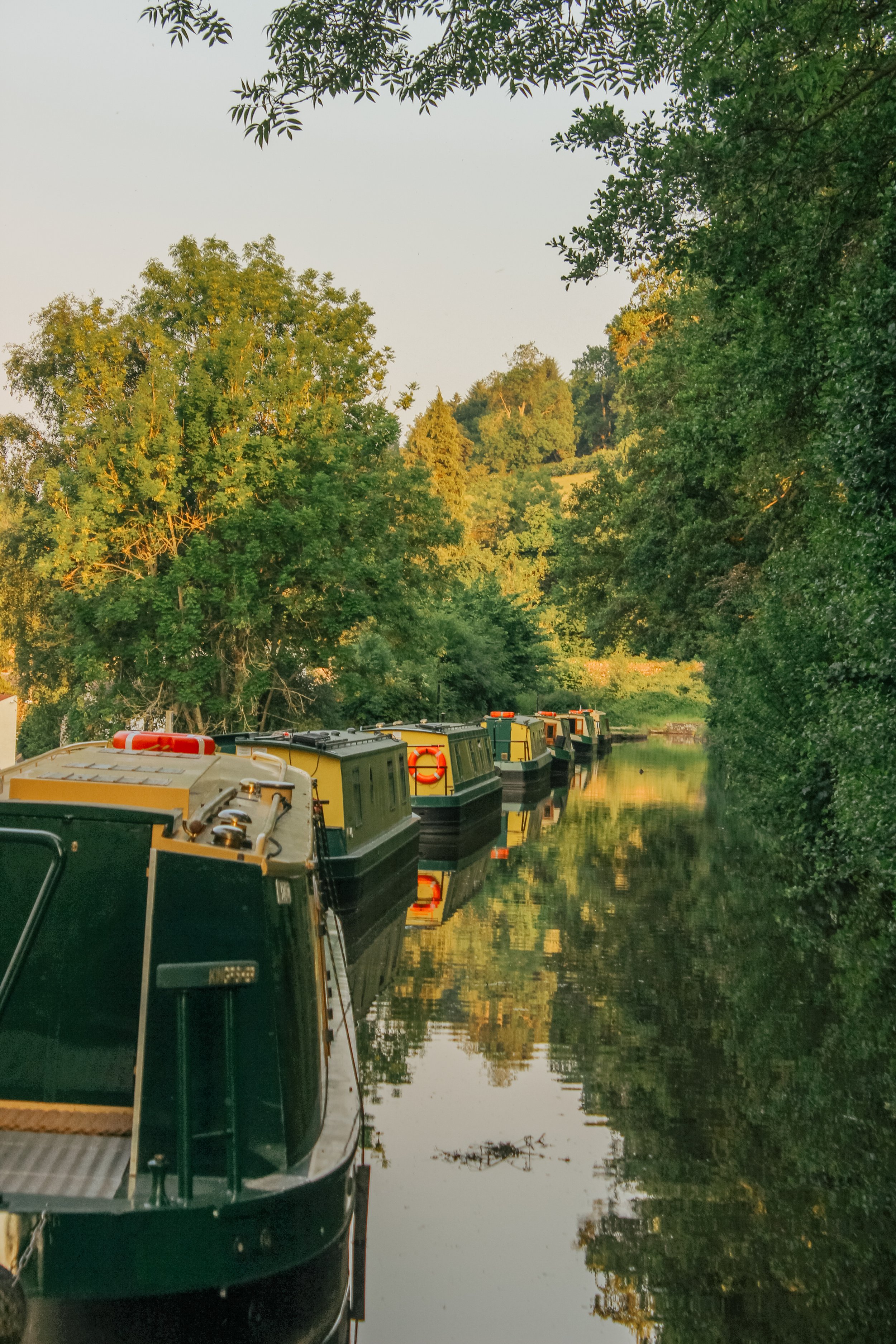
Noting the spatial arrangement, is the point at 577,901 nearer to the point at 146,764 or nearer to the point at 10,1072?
the point at 146,764

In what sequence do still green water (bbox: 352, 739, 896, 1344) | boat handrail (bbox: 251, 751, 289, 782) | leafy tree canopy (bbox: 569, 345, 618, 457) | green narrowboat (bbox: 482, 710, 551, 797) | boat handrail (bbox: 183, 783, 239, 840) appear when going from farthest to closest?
1. leafy tree canopy (bbox: 569, 345, 618, 457)
2. green narrowboat (bbox: 482, 710, 551, 797)
3. boat handrail (bbox: 251, 751, 289, 782)
4. still green water (bbox: 352, 739, 896, 1344)
5. boat handrail (bbox: 183, 783, 239, 840)

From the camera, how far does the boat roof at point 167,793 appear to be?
466cm

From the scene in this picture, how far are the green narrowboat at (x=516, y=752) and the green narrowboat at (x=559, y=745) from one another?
3967 mm

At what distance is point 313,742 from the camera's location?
48.2 ft

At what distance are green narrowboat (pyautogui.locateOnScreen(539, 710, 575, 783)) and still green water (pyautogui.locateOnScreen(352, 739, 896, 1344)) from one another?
2422cm

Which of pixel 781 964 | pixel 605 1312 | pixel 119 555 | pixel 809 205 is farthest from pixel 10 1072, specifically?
pixel 119 555

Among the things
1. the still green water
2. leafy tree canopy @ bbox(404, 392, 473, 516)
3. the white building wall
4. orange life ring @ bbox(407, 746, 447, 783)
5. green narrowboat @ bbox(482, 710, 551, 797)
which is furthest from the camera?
leafy tree canopy @ bbox(404, 392, 473, 516)

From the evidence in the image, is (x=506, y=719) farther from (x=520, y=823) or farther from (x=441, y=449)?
(x=441, y=449)

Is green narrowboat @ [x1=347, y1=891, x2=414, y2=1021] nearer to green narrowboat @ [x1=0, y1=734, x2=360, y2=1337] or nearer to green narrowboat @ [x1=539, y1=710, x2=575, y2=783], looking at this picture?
green narrowboat @ [x1=0, y1=734, x2=360, y2=1337]

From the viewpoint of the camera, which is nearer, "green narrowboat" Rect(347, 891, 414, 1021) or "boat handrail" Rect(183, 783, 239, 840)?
"boat handrail" Rect(183, 783, 239, 840)

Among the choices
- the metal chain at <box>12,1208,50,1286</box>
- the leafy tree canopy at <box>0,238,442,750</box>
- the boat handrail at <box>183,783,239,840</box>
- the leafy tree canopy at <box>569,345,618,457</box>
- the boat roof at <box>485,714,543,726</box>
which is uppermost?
the leafy tree canopy at <box>569,345,618,457</box>

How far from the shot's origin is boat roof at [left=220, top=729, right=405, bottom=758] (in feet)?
47.2

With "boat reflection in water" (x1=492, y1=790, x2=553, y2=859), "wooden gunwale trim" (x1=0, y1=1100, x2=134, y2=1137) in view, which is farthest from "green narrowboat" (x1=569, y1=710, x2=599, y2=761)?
"wooden gunwale trim" (x1=0, y1=1100, x2=134, y2=1137)

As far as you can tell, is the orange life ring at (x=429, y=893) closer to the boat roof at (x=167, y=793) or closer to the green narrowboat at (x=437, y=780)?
the green narrowboat at (x=437, y=780)
